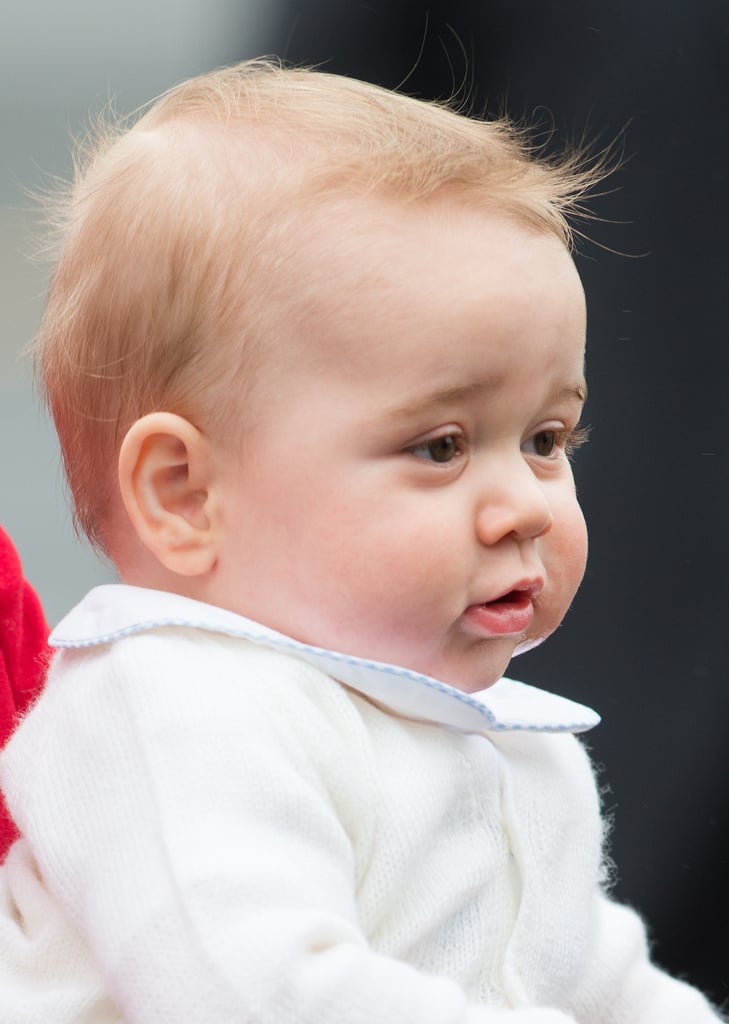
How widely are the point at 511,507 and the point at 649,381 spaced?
861mm

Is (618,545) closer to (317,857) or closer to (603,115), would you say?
(603,115)

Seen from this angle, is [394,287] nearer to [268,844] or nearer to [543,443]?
[543,443]

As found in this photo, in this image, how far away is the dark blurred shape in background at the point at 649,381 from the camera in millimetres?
1647

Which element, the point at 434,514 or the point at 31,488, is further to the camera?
the point at 31,488

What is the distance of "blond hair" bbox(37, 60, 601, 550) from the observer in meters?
0.86

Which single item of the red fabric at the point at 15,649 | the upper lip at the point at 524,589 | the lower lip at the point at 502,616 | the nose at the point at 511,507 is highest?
the nose at the point at 511,507

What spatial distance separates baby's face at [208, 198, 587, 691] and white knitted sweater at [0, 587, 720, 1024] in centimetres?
3

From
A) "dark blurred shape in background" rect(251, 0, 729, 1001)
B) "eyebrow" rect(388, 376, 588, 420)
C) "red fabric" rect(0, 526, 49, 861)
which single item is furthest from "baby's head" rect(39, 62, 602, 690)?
"dark blurred shape in background" rect(251, 0, 729, 1001)

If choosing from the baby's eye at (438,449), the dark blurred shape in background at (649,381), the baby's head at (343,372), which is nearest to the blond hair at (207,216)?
the baby's head at (343,372)

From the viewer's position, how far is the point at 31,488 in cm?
203

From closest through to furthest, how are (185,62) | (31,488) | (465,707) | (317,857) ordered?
(317,857), (465,707), (185,62), (31,488)

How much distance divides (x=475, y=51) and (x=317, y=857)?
46.7 inches

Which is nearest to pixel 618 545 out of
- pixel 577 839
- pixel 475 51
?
pixel 475 51

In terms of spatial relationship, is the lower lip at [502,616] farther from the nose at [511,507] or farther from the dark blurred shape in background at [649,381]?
the dark blurred shape in background at [649,381]
